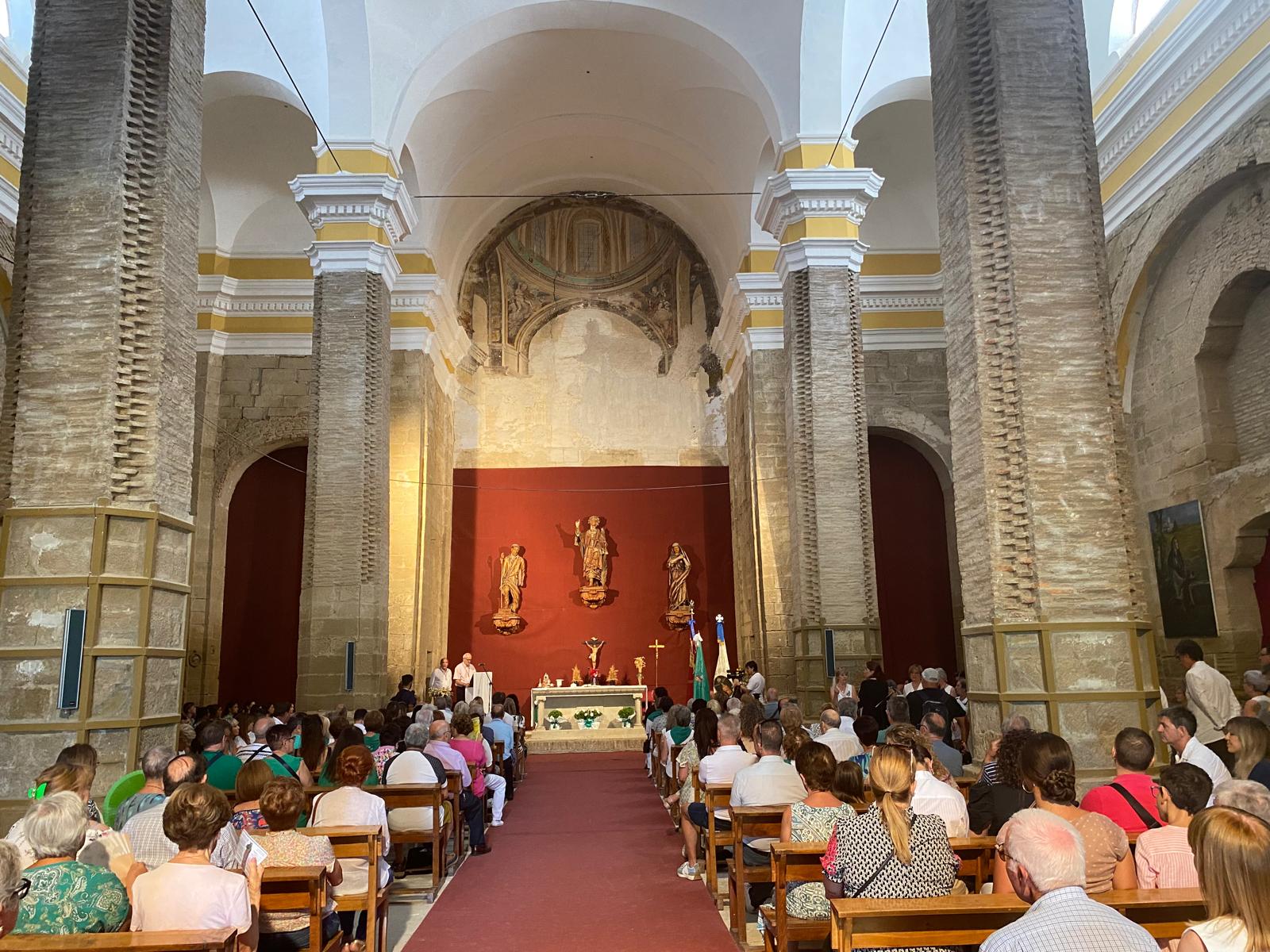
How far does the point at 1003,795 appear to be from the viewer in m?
4.33

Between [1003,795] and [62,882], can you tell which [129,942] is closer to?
[62,882]

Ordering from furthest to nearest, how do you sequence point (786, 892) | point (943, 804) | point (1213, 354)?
point (1213, 354), point (943, 804), point (786, 892)

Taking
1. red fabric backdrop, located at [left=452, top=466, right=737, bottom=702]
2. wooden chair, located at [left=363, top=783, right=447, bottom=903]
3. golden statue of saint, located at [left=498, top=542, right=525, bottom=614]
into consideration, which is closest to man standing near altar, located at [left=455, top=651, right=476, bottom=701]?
red fabric backdrop, located at [left=452, top=466, right=737, bottom=702]

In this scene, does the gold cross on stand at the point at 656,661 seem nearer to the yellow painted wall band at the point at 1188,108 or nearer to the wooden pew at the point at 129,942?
the yellow painted wall band at the point at 1188,108

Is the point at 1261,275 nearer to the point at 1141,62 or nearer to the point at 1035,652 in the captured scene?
the point at 1141,62

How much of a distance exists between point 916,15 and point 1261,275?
556cm

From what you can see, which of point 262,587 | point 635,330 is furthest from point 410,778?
point 635,330

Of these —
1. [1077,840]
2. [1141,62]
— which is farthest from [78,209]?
[1141,62]

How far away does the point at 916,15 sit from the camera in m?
13.4

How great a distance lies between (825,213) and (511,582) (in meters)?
9.61

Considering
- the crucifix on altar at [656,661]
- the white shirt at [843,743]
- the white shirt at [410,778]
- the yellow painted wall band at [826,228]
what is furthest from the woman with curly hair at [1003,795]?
the crucifix on altar at [656,661]

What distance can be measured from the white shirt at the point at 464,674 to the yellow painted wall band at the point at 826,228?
883cm

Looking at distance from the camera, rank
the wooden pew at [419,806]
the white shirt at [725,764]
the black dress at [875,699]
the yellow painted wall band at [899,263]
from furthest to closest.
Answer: the yellow painted wall band at [899,263]
the black dress at [875,699]
the white shirt at [725,764]
the wooden pew at [419,806]

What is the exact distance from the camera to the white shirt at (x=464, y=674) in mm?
16688
